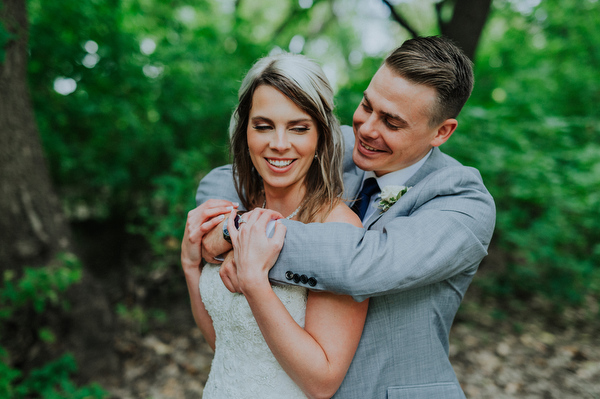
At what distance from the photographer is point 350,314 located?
4.93 feet

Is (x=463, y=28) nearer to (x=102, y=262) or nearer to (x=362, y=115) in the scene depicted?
(x=362, y=115)

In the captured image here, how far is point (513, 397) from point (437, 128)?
3.37m

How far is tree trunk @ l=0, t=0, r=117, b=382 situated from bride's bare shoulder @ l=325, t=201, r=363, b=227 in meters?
2.95

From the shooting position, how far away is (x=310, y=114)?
69.7 inches

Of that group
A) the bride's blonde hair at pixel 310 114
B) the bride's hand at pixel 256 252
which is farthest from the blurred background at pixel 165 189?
the bride's hand at pixel 256 252

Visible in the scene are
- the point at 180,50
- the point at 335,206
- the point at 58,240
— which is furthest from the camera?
the point at 180,50

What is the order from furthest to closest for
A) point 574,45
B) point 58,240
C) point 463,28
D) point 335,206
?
1. point 574,45
2. point 463,28
3. point 58,240
4. point 335,206

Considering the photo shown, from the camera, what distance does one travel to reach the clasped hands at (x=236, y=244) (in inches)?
56.1

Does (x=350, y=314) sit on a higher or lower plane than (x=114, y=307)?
higher

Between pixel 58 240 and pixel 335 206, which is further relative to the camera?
pixel 58 240

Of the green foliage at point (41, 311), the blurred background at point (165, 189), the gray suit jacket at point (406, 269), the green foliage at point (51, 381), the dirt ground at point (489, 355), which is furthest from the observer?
the dirt ground at point (489, 355)

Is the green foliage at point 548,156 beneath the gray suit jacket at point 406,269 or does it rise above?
beneath

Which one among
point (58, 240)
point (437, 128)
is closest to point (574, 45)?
point (437, 128)

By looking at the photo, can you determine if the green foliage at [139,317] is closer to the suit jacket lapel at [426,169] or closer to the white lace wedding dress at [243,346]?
the white lace wedding dress at [243,346]
